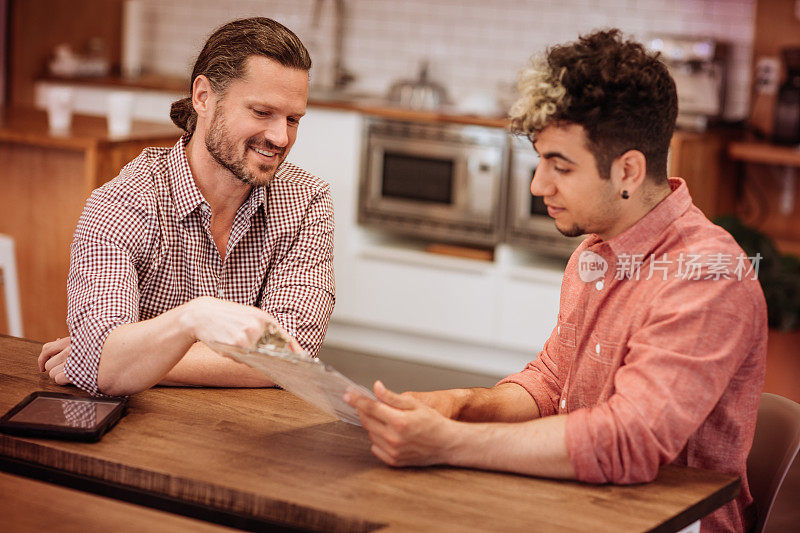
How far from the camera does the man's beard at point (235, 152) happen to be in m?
2.19

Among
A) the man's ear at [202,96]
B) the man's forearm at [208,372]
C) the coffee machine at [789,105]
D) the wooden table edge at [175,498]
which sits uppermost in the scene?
the coffee machine at [789,105]


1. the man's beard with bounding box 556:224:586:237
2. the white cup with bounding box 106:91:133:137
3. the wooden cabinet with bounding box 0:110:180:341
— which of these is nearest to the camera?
the man's beard with bounding box 556:224:586:237

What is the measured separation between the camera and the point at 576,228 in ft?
5.79

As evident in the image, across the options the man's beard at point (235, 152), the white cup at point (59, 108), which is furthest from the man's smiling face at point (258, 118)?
the white cup at point (59, 108)

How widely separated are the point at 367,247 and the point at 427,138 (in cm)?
63

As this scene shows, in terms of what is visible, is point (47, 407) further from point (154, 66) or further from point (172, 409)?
point (154, 66)

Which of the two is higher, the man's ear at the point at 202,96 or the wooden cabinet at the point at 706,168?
the man's ear at the point at 202,96

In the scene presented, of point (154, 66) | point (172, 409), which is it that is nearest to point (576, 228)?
point (172, 409)

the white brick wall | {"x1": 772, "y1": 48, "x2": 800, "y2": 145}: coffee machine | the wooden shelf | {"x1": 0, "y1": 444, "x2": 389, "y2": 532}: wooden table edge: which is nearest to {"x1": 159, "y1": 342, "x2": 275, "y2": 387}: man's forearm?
{"x1": 0, "y1": 444, "x2": 389, "y2": 532}: wooden table edge

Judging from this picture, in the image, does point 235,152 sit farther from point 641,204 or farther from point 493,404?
point 641,204

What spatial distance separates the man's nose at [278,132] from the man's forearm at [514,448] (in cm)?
84

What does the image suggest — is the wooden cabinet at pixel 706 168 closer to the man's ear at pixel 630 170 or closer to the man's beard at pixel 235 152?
the man's beard at pixel 235 152

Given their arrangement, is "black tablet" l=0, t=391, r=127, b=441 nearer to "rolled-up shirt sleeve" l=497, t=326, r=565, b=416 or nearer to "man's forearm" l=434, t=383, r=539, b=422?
"man's forearm" l=434, t=383, r=539, b=422

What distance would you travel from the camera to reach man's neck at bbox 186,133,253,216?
2256 millimetres
